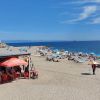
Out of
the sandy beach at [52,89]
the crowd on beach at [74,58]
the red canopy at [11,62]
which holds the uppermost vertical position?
the red canopy at [11,62]

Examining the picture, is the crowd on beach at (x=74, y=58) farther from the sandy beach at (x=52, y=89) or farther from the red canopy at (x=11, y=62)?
the red canopy at (x=11, y=62)

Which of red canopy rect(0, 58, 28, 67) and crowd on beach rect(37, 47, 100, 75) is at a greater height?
red canopy rect(0, 58, 28, 67)

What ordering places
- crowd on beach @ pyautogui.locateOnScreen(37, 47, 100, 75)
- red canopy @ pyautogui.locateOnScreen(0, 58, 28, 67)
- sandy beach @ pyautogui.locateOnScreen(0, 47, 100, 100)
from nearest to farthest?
sandy beach @ pyautogui.locateOnScreen(0, 47, 100, 100), red canopy @ pyautogui.locateOnScreen(0, 58, 28, 67), crowd on beach @ pyautogui.locateOnScreen(37, 47, 100, 75)

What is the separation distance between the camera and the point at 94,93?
1769 centimetres

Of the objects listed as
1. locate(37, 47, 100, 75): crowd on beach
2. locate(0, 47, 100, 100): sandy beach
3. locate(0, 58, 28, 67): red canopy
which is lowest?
locate(0, 47, 100, 100): sandy beach

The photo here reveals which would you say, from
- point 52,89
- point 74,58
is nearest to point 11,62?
point 52,89

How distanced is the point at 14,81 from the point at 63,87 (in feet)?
12.7

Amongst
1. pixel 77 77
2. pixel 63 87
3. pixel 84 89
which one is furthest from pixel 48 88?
pixel 77 77

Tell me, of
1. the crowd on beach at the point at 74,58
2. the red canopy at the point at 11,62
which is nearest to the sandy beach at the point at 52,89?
the red canopy at the point at 11,62

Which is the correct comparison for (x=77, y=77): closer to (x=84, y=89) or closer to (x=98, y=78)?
(x=98, y=78)

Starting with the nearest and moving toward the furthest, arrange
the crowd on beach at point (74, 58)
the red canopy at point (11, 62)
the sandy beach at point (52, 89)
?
the sandy beach at point (52, 89) → the red canopy at point (11, 62) → the crowd on beach at point (74, 58)

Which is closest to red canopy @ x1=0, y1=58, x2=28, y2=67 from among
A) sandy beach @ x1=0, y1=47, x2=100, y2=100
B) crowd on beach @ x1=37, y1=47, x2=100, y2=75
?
sandy beach @ x1=0, y1=47, x2=100, y2=100

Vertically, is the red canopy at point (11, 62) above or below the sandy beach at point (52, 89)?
above

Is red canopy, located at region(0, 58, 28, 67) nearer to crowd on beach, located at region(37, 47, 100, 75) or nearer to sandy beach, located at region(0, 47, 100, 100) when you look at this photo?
sandy beach, located at region(0, 47, 100, 100)
